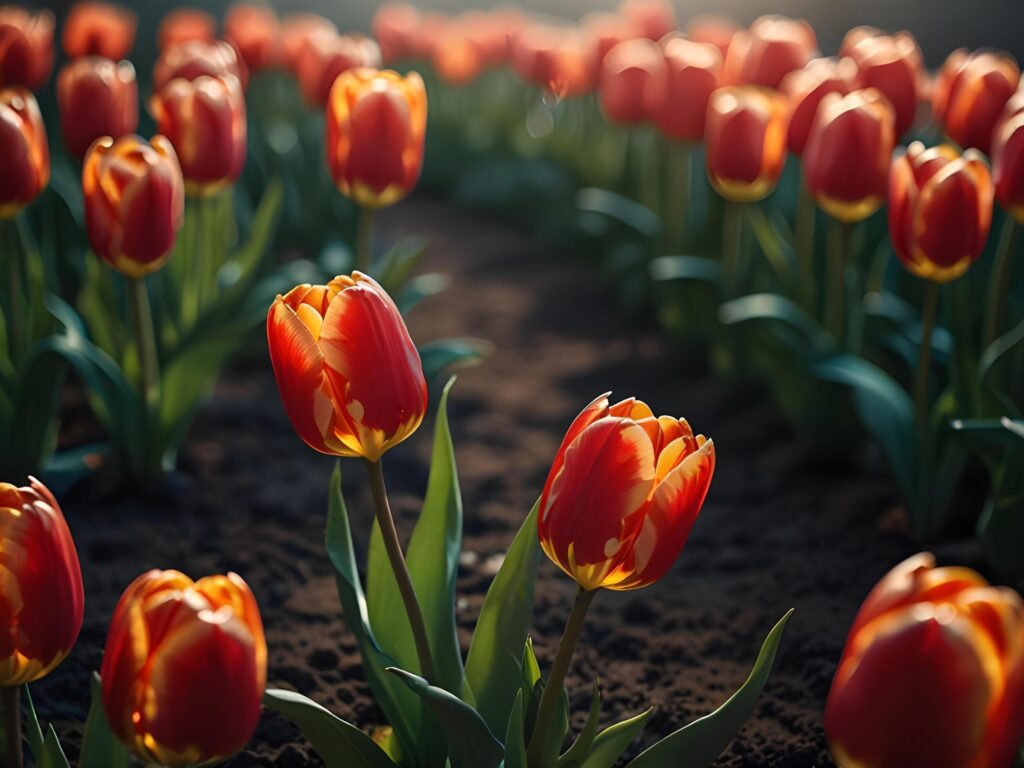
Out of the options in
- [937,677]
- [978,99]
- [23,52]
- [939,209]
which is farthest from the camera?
[23,52]

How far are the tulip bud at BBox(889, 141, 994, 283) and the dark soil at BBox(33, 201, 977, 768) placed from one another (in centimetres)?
55

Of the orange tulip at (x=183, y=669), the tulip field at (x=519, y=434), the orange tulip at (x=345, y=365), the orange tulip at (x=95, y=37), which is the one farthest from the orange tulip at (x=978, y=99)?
the orange tulip at (x=95, y=37)

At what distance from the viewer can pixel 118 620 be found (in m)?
0.97

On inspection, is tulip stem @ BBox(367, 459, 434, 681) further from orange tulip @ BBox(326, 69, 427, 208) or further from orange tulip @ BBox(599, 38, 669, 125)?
orange tulip @ BBox(599, 38, 669, 125)

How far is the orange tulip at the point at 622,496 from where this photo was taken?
1.03 m

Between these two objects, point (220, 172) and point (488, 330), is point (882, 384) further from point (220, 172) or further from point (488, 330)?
point (488, 330)

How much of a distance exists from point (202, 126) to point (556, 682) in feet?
4.67

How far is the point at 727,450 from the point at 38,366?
1498 millimetres

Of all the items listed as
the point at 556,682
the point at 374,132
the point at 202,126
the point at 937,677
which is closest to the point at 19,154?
the point at 202,126

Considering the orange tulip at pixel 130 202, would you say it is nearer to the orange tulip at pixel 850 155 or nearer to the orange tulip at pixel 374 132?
the orange tulip at pixel 374 132

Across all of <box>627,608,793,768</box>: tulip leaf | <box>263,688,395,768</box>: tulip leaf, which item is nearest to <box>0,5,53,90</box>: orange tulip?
<box>263,688,395,768</box>: tulip leaf

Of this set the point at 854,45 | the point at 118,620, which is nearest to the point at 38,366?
the point at 118,620

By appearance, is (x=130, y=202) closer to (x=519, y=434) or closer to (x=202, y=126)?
(x=202, y=126)

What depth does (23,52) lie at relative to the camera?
2666 mm
